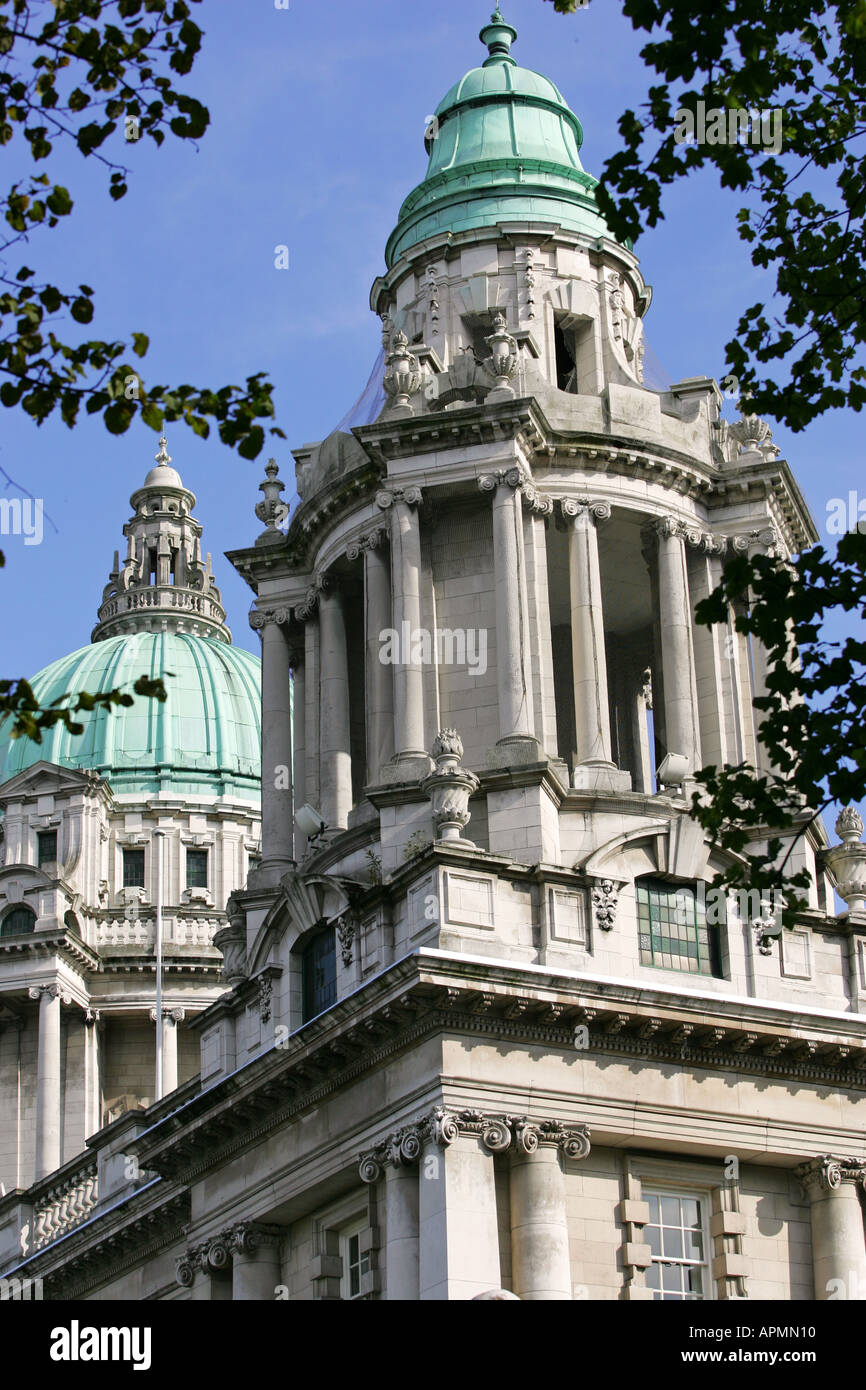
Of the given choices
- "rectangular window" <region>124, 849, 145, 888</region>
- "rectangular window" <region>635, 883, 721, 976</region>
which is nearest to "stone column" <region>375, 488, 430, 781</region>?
"rectangular window" <region>635, 883, 721, 976</region>

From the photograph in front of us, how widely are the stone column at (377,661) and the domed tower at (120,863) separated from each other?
2806 cm

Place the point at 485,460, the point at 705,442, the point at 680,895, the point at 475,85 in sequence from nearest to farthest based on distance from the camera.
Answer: the point at 680,895 → the point at 485,460 → the point at 705,442 → the point at 475,85

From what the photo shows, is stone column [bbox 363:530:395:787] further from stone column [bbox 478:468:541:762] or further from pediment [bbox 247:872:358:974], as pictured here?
pediment [bbox 247:872:358:974]

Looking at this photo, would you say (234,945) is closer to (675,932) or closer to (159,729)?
(675,932)

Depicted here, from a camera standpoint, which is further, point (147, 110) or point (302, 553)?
point (302, 553)

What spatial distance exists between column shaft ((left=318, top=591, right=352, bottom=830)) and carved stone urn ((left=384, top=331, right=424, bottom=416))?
4185 millimetres

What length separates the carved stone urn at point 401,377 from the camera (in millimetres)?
44656

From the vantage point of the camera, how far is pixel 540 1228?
35.2 meters

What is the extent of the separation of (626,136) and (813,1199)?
20.5m

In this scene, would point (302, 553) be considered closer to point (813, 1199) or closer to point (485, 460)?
point (485, 460)

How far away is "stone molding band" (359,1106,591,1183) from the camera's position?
35.4m
